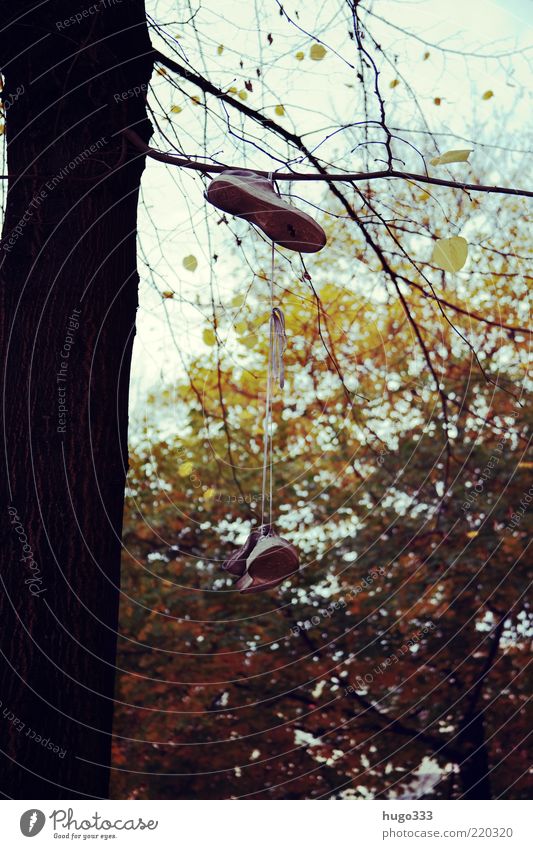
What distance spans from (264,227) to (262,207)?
3.0 inches

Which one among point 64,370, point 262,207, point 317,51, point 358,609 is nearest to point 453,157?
point 262,207

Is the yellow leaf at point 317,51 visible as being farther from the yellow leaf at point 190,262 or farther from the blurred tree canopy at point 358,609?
the blurred tree canopy at point 358,609

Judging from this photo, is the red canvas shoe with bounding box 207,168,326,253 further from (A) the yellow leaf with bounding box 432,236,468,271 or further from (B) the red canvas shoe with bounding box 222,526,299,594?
(B) the red canvas shoe with bounding box 222,526,299,594

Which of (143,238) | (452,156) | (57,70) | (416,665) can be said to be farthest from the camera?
(416,665)

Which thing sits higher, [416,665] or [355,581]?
[355,581]

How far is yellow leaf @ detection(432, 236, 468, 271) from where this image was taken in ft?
6.24

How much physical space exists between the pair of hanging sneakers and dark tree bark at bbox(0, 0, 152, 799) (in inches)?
11.2

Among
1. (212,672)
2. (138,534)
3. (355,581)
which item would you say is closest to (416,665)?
(355,581)

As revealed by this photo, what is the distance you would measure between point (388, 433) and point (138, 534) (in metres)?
2.33

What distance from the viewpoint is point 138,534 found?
722 centimetres

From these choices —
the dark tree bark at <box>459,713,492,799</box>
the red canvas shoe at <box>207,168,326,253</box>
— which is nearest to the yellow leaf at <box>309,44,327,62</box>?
the red canvas shoe at <box>207,168,326,253</box>

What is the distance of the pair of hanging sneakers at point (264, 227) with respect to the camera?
1.85m

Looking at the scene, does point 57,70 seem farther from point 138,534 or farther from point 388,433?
point 138,534

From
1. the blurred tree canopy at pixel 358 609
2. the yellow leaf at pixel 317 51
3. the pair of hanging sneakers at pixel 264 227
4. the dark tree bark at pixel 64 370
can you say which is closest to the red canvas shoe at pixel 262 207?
the pair of hanging sneakers at pixel 264 227
